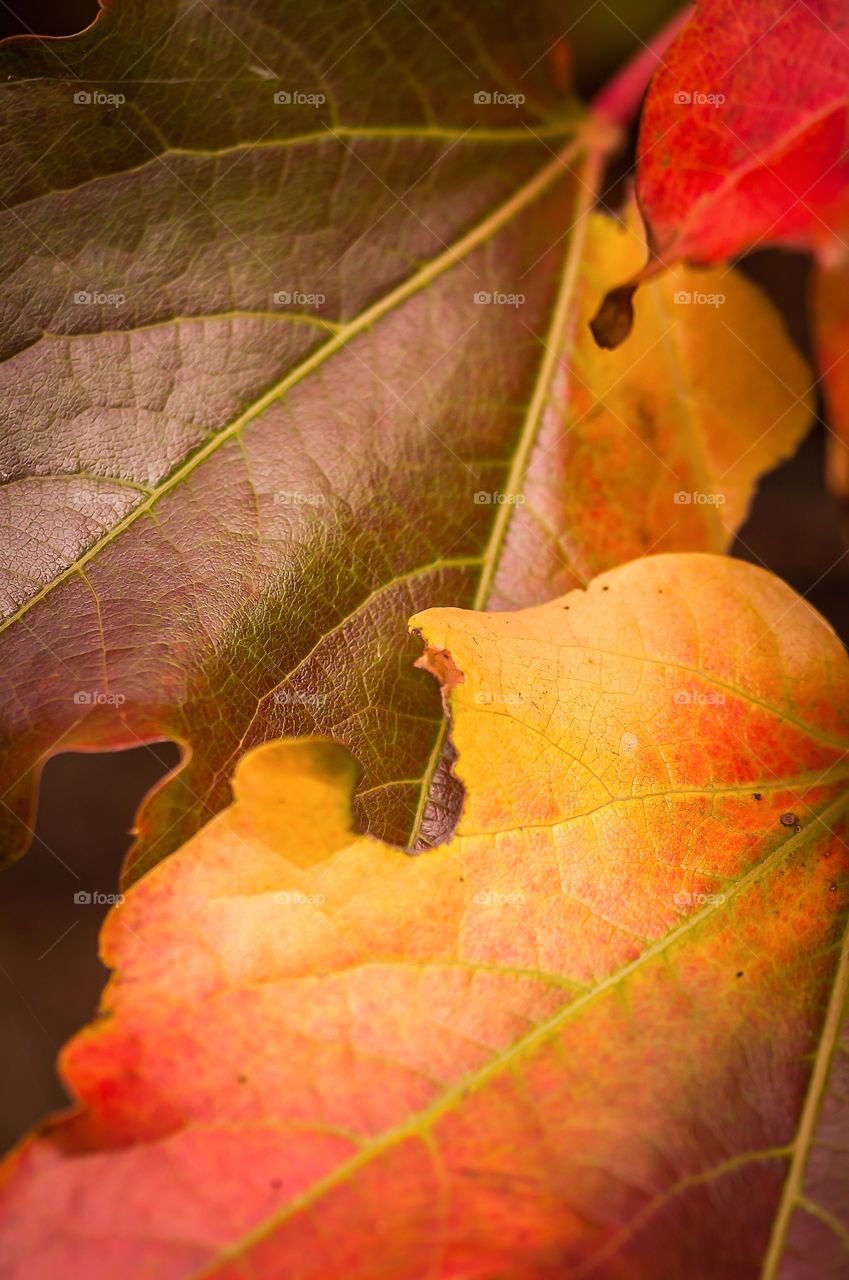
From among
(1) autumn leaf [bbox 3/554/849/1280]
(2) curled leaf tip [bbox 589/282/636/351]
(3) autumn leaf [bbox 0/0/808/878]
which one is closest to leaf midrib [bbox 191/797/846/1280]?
(1) autumn leaf [bbox 3/554/849/1280]

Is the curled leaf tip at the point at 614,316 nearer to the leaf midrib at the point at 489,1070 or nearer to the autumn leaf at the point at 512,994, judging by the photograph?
the autumn leaf at the point at 512,994

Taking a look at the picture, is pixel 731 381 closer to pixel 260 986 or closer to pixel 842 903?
pixel 842 903

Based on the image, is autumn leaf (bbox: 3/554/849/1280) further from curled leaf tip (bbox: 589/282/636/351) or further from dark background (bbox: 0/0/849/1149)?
dark background (bbox: 0/0/849/1149)

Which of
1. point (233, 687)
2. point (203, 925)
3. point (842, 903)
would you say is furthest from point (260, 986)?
point (842, 903)

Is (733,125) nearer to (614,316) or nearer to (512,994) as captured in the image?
(614,316)

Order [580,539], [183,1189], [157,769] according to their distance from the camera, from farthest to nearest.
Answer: [157,769]
[580,539]
[183,1189]

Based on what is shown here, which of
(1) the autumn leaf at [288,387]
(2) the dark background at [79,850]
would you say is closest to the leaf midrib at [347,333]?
(1) the autumn leaf at [288,387]

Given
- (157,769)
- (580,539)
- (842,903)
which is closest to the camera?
(842,903)

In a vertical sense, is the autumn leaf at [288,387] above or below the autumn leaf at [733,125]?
below

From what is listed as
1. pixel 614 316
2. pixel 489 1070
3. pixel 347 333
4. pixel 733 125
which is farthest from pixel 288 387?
pixel 489 1070
